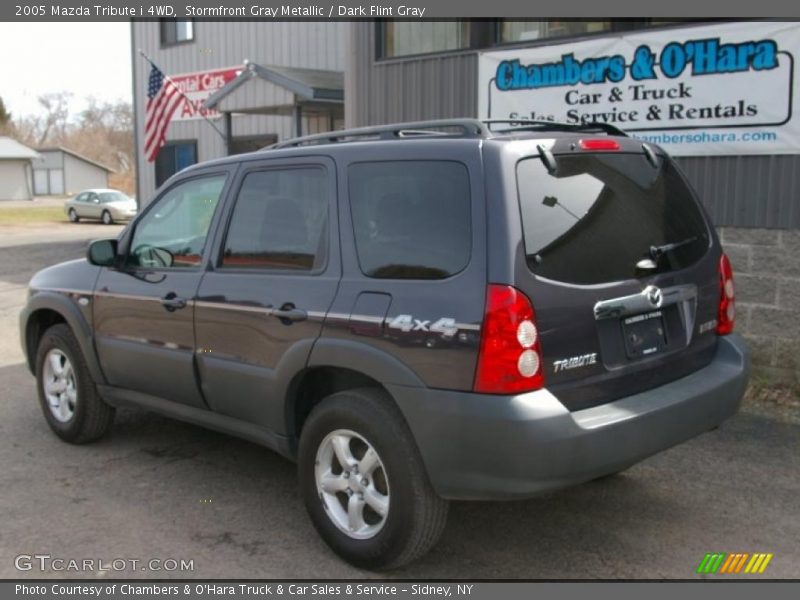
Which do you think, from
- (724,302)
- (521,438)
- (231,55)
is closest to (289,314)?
(521,438)

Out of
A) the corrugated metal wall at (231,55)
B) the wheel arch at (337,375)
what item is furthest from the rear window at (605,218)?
the corrugated metal wall at (231,55)

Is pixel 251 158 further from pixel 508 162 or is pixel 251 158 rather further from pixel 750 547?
pixel 750 547

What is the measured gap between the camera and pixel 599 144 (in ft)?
12.1

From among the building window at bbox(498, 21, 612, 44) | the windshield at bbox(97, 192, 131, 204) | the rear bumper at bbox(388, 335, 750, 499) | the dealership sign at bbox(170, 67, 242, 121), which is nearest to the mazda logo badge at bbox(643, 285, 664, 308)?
the rear bumper at bbox(388, 335, 750, 499)

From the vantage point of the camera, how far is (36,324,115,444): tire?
A: 531 centimetres

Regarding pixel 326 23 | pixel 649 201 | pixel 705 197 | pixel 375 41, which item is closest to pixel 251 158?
pixel 649 201

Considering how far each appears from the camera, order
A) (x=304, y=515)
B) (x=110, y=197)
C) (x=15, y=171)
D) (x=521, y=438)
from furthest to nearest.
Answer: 1. (x=15, y=171)
2. (x=110, y=197)
3. (x=304, y=515)
4. (x=521, y=438)

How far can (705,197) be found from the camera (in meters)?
6.84

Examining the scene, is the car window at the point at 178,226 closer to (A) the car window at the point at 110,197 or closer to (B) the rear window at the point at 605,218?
(B) the rear window at the point at 605,218

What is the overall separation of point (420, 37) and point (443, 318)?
6.17 meters

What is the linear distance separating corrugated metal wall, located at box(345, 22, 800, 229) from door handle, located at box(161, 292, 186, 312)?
446 centimetres

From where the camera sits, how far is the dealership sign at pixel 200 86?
56.2ft

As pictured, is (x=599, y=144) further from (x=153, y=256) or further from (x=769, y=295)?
(x=769, y=295)

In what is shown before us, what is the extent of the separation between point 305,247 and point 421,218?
2.36 feet
